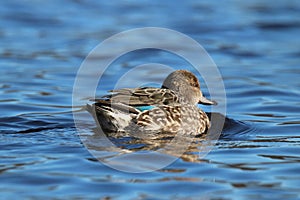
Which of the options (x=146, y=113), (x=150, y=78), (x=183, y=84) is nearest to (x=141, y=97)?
(x=146, y=113)

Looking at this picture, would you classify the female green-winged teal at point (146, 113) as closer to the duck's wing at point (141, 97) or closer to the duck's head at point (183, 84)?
the duck's wing at point (141, 97)

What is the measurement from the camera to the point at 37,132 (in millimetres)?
9344

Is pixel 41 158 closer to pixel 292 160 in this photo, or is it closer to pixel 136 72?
pixel 292 160

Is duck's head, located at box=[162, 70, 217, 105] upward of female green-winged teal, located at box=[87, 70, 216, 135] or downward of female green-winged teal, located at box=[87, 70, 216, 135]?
upward

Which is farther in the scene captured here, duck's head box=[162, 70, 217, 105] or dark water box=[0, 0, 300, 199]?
duck's head box=[162, 70, 217, 105]

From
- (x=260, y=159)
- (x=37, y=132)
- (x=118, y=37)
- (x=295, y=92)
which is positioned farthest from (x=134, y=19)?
(x=260, y=159)

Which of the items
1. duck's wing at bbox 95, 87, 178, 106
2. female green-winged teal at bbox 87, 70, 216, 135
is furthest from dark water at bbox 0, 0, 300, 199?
duck's wing at bbox 95, 87, 178, 106

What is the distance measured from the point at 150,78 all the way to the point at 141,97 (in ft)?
14.1

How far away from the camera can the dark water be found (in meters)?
7.22

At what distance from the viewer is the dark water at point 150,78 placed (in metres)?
7.22

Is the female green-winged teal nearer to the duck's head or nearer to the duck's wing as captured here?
the duck's wing

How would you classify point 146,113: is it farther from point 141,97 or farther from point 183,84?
point 183,84

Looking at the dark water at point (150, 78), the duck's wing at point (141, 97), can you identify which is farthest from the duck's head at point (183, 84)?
the dark water at point (150, 78)

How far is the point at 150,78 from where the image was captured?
1334 cm
